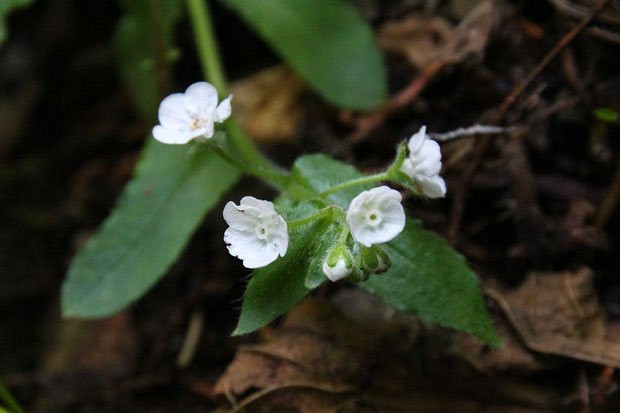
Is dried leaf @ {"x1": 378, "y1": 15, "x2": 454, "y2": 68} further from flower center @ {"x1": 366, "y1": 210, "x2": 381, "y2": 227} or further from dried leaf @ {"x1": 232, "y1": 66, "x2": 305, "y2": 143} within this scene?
flower center @ {"x1": 366, "y1": 210, "x2": 381, "y2": 227}

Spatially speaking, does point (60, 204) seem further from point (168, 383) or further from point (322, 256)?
point (322, 256)

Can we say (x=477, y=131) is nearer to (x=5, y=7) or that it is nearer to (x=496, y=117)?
(x=496, y=117)

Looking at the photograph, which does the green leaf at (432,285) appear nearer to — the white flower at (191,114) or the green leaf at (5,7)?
the white flower at (191,114)

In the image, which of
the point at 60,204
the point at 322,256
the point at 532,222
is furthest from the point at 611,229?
the point at 60,204

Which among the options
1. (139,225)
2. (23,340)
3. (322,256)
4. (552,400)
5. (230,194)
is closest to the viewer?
(322,256)

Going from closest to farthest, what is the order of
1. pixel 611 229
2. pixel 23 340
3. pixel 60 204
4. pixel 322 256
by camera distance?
pixel 322 256 < pixel 611 229 < pixel 23 340 < pixel 60 204

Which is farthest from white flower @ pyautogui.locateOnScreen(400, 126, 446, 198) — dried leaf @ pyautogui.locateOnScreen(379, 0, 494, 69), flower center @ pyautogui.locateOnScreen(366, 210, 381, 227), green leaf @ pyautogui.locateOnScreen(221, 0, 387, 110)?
green leaf @ pyautogui.locateOnScreen(221, 0, 387, 110)
